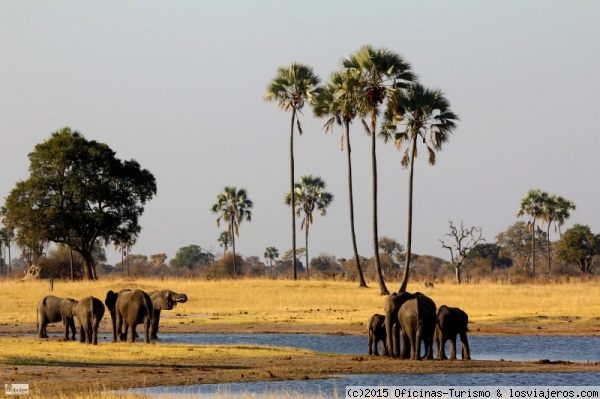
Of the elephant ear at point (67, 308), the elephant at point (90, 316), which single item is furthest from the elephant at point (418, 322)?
the elephant ear at point (67, 308)

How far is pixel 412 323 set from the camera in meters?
30.1

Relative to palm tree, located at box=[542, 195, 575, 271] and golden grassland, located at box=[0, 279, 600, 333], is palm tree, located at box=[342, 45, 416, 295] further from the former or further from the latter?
palm tree, located at box=[542, 195, 575, 271]

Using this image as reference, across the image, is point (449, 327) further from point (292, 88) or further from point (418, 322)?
point (292, 88)

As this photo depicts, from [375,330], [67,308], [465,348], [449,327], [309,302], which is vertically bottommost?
[465,348]

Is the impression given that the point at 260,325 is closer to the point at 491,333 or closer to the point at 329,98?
the point at 491,333

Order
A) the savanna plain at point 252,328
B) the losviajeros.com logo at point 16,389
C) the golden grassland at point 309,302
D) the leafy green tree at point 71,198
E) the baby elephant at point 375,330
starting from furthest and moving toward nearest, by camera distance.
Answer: the leafy green tree at point 71,198 → the golden grassland at point 309,302 → the baby elephant at point 375,330 → the savanna plain at point 252,328 → the losviajeros.com logo at point 16,389

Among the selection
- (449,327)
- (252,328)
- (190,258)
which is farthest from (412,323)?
(190,258)

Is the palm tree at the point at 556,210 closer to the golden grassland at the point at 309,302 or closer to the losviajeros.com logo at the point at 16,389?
the golden grassland at the point at 309,302

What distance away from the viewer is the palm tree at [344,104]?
6594cm

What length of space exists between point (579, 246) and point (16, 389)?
102 metres

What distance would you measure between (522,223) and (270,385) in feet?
490

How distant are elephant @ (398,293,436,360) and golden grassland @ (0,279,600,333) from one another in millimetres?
Answer: 13617

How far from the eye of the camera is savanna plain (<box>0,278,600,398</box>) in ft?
86.3

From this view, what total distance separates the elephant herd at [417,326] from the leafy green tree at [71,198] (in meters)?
53.9
